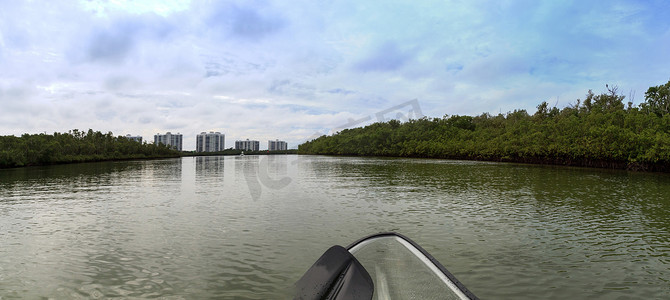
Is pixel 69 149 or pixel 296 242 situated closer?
pixel 296 242

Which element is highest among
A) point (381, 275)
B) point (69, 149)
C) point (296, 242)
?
point (69, 149)

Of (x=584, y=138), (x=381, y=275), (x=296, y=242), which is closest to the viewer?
(x=381, y=275)

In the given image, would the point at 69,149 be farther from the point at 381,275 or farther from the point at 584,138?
the point at 584,138

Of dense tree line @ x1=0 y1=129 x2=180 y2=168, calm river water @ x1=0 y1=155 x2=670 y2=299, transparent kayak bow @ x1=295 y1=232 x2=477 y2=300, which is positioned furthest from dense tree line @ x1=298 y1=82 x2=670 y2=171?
dense tree line @ x1=0 y1=129 x2=180 y2=168

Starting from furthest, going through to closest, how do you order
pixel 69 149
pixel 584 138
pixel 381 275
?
pixel 69 149 → pixel 584 138 → pixel 381 275

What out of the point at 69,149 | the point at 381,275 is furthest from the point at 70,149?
the point at 381,275

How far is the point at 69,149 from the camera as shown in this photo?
251 feet

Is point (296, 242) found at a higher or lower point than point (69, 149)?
lower

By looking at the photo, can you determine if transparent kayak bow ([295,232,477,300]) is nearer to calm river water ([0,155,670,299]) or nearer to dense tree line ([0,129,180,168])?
calm river water ([0,155,670,299])

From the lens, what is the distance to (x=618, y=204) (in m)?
15.2

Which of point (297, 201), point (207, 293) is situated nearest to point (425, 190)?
point (297, 201)

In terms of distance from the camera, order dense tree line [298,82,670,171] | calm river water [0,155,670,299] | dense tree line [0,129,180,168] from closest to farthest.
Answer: calm river water [0,155,670,299] < dense tree line [298,82,670,171] < dense tree line [0,129,180,168]

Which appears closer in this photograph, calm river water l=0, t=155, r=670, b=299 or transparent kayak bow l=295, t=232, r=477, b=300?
transparent kayak bow l=295, t=232, r=477, b=300

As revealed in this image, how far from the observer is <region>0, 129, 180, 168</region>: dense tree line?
52.2 m
